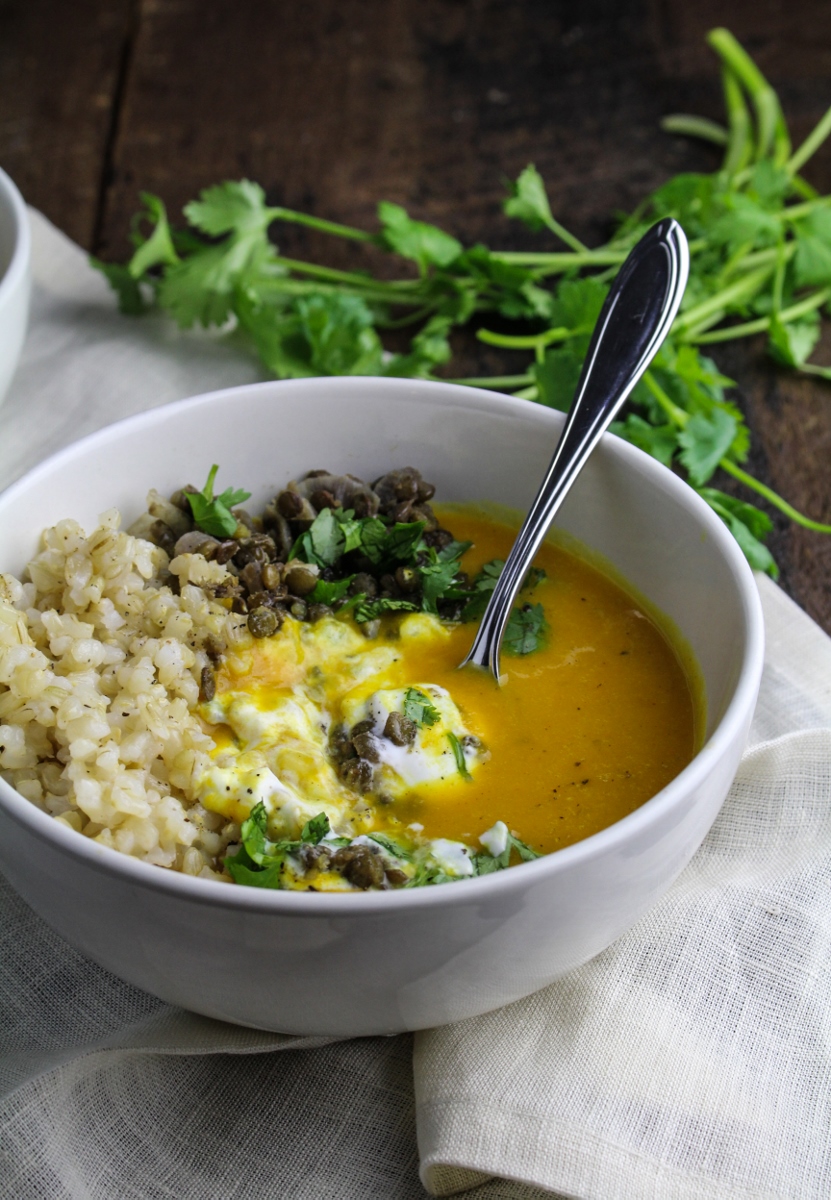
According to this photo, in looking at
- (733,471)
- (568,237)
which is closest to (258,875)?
(733,471)

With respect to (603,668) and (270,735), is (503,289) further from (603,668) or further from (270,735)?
(270,735)

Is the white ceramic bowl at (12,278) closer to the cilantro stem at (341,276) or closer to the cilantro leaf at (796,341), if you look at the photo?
the cilantro stem at (341,276)

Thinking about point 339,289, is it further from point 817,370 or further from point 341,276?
point 817,370

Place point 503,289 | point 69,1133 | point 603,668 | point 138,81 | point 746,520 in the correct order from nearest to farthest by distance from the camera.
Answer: point 69,1133 < point 603,668 < point 746,520 < point 503,289 < point 138,81

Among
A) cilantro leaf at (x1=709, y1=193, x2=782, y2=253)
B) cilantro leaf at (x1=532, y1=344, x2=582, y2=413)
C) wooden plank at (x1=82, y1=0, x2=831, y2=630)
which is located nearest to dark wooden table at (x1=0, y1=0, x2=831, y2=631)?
wooden plank at (x1=82, y1=0, x2=831, y2=630)

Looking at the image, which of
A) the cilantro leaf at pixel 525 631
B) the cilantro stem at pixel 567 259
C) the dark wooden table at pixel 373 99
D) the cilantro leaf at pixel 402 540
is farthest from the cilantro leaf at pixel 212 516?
the cilantro stem at pixel 567 259

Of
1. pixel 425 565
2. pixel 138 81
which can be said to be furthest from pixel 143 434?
pixel 138 81
